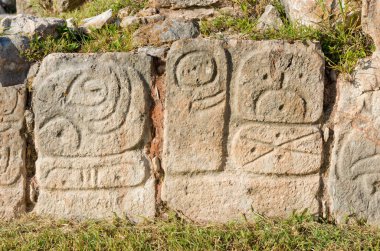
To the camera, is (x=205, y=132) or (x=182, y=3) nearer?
(x=205, y=132)

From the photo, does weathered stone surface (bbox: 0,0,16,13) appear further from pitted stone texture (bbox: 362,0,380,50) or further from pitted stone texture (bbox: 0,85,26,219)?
pitted stone texture (bbox: 362,0,380,50)

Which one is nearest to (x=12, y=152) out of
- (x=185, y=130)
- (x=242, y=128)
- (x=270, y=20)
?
(x=185, y=130)

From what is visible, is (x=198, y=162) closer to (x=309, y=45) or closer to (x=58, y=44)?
(x=309, y=45)

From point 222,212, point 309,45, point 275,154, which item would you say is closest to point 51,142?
point 222,212

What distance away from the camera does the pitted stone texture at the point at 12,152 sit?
11.8 ft

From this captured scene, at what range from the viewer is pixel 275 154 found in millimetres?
3494

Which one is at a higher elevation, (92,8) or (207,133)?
(92,8)

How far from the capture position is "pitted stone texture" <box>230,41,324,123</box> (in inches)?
136

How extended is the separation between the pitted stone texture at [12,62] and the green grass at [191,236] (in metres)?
1.02

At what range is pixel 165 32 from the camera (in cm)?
383

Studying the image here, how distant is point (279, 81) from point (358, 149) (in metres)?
0.67

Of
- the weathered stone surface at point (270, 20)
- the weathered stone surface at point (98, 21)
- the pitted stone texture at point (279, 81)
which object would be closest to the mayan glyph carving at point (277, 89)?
the pitted stone texture at point (279, 81)

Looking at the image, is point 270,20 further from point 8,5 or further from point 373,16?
point 8,5

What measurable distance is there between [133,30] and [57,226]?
152 cm
